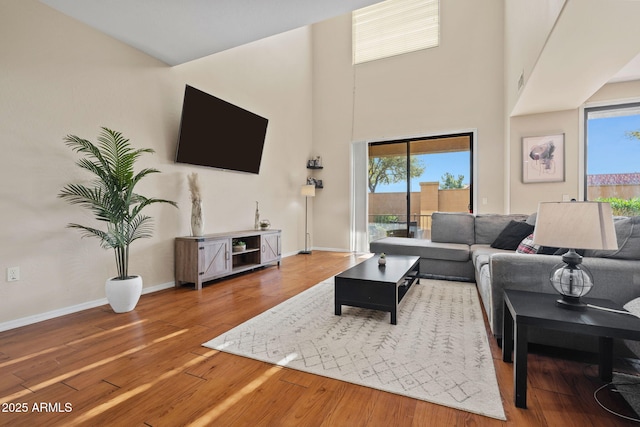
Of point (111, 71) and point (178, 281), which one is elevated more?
point (111, 71)

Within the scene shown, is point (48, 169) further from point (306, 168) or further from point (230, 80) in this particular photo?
point (306, 168)

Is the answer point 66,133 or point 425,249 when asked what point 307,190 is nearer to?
point 425,249

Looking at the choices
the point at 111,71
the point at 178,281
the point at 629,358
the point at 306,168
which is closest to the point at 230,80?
the point at 111,71

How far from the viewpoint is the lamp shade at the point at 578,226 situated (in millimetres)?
1415

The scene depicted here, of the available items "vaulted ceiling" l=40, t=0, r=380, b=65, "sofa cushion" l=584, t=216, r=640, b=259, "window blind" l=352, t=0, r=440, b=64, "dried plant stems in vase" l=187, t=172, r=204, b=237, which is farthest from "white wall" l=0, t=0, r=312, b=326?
"sofa cushion" l=584, t=216, r=640, b=259

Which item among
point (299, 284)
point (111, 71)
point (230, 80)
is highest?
point (230, 80)

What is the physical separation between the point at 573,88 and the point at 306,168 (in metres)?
4.63

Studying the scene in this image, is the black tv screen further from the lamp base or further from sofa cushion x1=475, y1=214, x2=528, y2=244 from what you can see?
the lamp base

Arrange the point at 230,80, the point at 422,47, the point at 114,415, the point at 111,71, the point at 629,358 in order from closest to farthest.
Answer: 1. the point at 114,415
2. the point at 629,358
3. the point at 111,71
4. the point at 230,80
5. the point at 422,47

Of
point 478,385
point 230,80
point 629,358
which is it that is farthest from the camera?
point 230,80

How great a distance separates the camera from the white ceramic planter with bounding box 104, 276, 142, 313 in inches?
104

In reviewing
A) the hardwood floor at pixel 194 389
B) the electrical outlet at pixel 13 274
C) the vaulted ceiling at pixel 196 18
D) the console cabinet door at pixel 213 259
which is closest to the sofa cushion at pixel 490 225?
the hardwood floor at pixel 194 389

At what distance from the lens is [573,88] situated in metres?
3.77

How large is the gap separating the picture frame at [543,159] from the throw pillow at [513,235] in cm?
155
